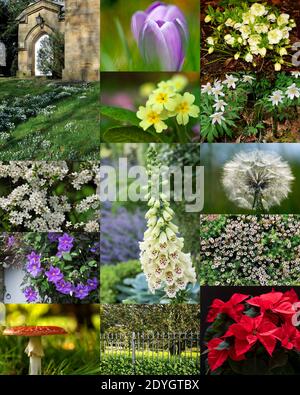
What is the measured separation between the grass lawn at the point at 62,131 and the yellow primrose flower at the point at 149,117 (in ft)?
1.03

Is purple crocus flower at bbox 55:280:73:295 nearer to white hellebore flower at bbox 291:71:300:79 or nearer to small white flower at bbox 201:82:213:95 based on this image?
small white flower at bbox 201:82:213:95

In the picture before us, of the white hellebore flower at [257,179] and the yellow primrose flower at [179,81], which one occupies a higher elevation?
the yellow primrose flower at [179,81]

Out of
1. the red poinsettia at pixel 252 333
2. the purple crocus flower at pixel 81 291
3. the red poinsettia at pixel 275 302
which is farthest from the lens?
the purple crocus flower at pixel 81 291

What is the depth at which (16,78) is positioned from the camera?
21.5 ft

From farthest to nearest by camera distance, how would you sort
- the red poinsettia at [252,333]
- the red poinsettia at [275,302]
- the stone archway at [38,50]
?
the stone archway at [38,50]
the red poinsettia at [275,302]
the red poinsettia at [252,333]

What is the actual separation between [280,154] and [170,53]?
1.06 meters

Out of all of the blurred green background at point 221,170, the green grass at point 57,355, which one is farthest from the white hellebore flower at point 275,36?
the green grass at point 57,355

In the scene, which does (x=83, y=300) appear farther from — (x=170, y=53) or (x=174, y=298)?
(x=170, y=53)

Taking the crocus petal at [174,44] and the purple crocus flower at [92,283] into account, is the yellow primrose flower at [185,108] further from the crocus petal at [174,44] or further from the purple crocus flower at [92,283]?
the purple crocus flower at [92,283]

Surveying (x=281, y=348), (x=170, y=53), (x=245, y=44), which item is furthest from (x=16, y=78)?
(x=281, y=348)

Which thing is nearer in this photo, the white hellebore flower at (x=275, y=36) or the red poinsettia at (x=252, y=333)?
the red poinsettia at (x=252, y=333)

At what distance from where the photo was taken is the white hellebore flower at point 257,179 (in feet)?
21.0

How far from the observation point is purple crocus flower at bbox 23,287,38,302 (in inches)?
255

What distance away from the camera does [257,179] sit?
6.41 m
